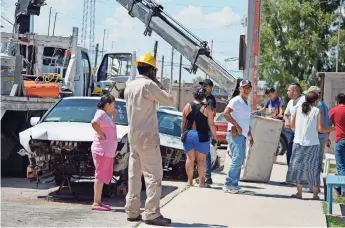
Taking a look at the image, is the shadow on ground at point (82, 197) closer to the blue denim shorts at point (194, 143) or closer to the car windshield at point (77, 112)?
the blue denim shorts at point (194, 143)

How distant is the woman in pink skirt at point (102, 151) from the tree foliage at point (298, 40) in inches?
1144

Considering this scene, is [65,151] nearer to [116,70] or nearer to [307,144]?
[307,144]

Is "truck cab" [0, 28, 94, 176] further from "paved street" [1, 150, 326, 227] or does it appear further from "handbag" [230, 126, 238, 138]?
"handbag" [230, 126, 238, 138]

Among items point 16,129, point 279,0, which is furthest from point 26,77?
point 279,0

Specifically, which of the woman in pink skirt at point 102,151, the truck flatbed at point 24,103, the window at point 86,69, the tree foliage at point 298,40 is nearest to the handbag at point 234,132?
the woman in pink skirt at point 102,151

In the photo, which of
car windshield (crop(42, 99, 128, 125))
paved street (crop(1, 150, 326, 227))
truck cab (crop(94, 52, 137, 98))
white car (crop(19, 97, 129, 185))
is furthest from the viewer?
truck cab (crop(94, 52, 137, 98))

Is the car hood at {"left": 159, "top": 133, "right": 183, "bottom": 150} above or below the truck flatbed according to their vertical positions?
below

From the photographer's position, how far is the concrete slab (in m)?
8.17

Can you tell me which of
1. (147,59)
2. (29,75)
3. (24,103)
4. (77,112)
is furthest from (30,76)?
(147,59)

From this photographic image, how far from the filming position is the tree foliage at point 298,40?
122 ft

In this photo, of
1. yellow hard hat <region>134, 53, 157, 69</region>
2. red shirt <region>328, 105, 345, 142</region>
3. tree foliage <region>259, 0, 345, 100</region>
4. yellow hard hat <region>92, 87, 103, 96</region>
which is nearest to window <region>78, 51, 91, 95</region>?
yellow hard hat <region>92, 87, 103, 96</region>

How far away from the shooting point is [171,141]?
42.7 feet

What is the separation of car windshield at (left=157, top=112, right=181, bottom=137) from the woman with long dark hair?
3858mm

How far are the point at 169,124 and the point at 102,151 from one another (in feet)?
16.6
